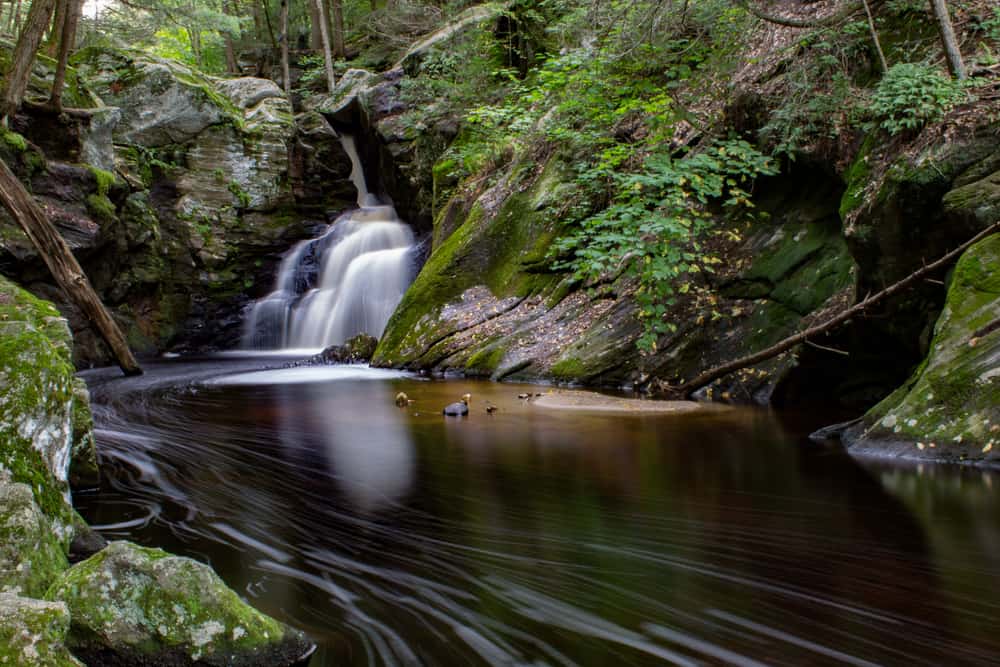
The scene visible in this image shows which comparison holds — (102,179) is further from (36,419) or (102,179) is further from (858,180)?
(858,180)

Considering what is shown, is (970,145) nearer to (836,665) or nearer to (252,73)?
(836,665)

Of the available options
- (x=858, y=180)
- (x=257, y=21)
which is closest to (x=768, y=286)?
(x=858, y=180)

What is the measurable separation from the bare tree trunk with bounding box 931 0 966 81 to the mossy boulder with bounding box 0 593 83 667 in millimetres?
7167

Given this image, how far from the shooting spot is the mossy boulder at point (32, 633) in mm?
1645

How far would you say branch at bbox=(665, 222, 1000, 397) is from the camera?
18.0 feet

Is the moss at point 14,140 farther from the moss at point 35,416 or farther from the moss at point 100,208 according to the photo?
the moss at point 35,416

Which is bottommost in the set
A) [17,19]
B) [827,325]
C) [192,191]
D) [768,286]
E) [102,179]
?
[827,325]

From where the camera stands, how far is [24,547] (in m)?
2.28

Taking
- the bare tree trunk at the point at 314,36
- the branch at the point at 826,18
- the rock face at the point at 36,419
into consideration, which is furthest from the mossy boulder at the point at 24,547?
the bare tree trunk at the point at 314,36

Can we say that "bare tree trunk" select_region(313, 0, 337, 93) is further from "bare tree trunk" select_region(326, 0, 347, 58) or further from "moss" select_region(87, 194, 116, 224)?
"moss" select_region(87, 194, 116, 224)

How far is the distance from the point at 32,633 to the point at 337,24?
29920 millimetres

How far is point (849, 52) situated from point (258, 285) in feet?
53.7

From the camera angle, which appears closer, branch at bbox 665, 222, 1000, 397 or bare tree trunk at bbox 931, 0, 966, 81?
branch at bbox 665, 222, 1000, 397

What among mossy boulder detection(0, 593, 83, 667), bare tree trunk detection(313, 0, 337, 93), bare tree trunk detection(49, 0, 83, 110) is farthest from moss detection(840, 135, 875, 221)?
bare tree trunk detection(313, 0, 337, 93)
